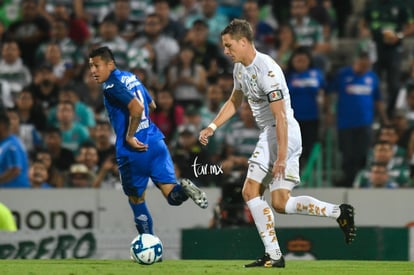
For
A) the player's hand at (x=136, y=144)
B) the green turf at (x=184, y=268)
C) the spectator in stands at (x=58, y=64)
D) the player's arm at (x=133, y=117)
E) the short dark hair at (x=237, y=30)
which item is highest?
the short dark hair at (x=237, y=30)

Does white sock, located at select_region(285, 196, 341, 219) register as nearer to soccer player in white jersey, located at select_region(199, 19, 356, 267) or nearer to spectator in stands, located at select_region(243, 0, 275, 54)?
soccer player in white jersey, located at select_region(199, 19, 356, 267)

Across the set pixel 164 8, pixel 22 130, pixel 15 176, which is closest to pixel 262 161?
pixel 15 176

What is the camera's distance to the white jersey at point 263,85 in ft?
36.0

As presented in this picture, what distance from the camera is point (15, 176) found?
16.5 m

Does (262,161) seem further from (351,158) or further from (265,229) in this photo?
(351,158)

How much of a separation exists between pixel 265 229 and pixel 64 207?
546cm

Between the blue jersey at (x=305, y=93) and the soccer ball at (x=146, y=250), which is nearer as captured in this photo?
the soccer ball at (x=146, y=250)

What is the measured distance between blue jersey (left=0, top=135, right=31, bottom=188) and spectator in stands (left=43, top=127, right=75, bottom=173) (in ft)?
1.92

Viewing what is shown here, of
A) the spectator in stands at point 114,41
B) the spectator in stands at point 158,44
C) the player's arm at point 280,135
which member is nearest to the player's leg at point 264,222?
the player's arm at point 280,135

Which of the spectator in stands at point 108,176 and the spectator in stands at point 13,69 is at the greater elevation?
the spectator in stands at point 13,69

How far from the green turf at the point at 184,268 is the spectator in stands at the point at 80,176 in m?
4.25

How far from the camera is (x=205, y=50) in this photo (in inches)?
742

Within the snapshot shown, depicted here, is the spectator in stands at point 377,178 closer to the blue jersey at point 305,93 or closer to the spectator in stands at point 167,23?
the blue jersey at point 305,93

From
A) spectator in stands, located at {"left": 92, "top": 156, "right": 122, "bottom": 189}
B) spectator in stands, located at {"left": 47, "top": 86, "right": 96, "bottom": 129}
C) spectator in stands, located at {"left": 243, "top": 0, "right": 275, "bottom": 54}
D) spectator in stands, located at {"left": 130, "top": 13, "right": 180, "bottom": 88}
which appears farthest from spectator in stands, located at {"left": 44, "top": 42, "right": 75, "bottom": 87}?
spectator in stands, located at {"left": 243, "top": 0, "right": 275, "bottom": 54}
